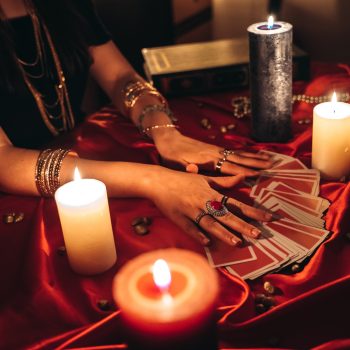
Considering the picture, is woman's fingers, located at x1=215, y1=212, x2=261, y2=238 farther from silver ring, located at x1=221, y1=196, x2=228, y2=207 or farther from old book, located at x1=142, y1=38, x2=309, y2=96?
old book, located at x1=142, y1=38, x2=309, y2=96

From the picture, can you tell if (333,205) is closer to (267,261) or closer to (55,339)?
(267,261)

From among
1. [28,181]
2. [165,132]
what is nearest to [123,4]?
[165,132]

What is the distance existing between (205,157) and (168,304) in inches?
26.0

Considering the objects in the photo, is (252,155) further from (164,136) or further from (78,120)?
(78,120)

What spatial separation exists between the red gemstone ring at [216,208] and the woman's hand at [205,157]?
0.14 meters

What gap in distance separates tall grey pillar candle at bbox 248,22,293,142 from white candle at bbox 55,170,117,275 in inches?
17.8

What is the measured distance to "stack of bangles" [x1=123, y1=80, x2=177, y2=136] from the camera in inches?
47.6

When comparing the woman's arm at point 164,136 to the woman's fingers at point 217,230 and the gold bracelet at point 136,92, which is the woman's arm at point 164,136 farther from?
the woman's fingers at point 217,230

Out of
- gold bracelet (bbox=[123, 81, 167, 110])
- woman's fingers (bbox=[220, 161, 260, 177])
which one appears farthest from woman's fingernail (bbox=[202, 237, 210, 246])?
gold bracelet (bbox=[123, 81, 167, 110])

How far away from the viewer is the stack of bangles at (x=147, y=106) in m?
1.21

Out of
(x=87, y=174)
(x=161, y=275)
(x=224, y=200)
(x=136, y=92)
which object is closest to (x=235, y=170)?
(x=224, y=200)

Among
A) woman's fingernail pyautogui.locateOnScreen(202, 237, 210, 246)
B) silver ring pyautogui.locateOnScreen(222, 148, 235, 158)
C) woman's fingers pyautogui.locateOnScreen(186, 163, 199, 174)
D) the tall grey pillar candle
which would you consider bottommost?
woman's fingernail pyautogui.locateOnScreen(202, 237, 210, 246)

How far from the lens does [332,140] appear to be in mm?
948

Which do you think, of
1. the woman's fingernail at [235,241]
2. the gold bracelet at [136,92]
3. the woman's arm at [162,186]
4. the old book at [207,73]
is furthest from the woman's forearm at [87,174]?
the old book at [207,73]
